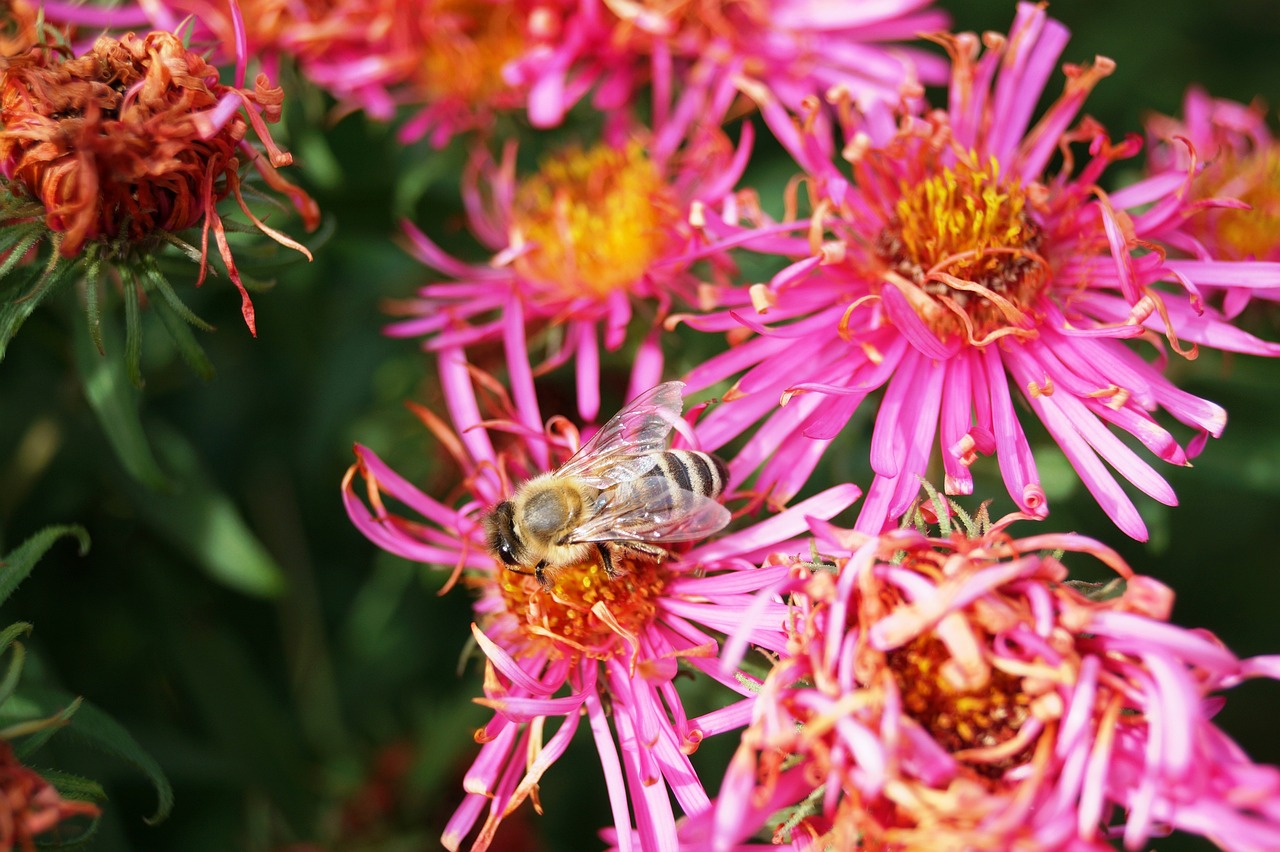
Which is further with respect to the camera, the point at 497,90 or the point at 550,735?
the point at 497,90

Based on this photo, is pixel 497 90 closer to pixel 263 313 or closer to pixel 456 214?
pixel 456 214

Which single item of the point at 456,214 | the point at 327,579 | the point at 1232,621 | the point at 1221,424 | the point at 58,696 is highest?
the point at 1221,424

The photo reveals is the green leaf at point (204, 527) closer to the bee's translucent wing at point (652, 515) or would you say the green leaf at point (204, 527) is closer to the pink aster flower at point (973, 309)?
the bee's translucent wing at point (652, 515)

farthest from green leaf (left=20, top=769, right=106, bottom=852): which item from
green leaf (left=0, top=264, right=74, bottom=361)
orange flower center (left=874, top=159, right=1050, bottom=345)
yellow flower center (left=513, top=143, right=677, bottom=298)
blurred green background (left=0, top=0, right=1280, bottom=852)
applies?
orange flower center (left=874, top=159, right=1050, bottom=345)

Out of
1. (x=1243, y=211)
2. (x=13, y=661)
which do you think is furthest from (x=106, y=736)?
(x=1243, y=211)

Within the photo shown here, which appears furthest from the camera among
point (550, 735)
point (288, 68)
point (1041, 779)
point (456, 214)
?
point (456, 214)

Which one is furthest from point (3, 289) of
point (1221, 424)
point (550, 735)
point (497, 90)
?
point (1221, 424)

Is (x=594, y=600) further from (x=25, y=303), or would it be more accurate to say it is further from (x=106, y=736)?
(x=25, y=303)

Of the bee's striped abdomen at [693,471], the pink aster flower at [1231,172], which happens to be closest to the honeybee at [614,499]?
the bee's striped abdomen at [693,471]
